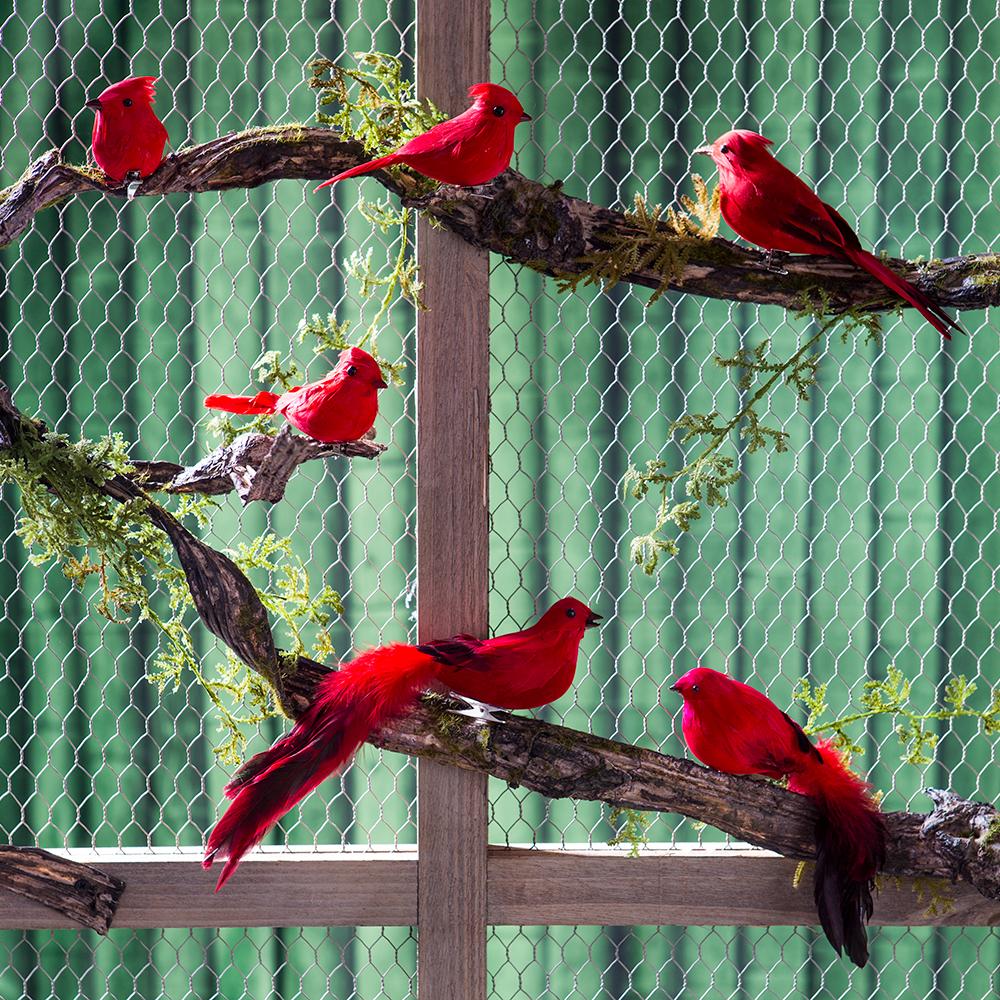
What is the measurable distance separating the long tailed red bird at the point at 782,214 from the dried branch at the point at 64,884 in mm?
769

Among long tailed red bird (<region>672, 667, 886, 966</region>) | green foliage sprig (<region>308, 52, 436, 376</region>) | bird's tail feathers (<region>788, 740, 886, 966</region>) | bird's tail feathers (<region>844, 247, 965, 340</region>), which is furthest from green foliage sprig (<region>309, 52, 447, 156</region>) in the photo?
bird's tail feathers (<region>788, 740, 886, 966</region>)

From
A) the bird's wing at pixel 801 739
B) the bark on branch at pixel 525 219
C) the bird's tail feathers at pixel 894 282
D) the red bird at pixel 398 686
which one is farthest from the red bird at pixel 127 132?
the bird's wing at pixel 801 739

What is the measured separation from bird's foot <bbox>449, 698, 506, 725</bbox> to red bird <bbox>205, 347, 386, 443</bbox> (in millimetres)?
234

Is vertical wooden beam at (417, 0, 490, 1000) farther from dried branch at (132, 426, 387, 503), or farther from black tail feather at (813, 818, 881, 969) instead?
black tail feather at (813, 818, 881, 969)

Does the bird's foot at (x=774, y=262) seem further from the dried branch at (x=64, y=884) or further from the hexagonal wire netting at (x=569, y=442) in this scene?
the dried branch at (x=64, y=884)

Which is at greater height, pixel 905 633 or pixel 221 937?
Result: pixel 905 633

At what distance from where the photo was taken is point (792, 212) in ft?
2.72

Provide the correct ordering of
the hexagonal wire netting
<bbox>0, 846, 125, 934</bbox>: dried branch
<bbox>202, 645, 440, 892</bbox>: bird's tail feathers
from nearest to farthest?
<bbox>202, 645, 440, 892</bbox>: bird's tail feathers, <bbox>0, 846, 125, 934</bbox>: dried branch, the hexagonal wire netting

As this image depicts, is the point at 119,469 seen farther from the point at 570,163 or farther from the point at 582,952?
the point at 582,952

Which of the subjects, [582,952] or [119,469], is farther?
[582,952]

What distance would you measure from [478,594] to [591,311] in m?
0.39

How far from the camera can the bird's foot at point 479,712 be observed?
860 millimetres

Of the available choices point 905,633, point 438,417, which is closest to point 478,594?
point 438,417

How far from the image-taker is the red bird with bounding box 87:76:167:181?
83 cm
